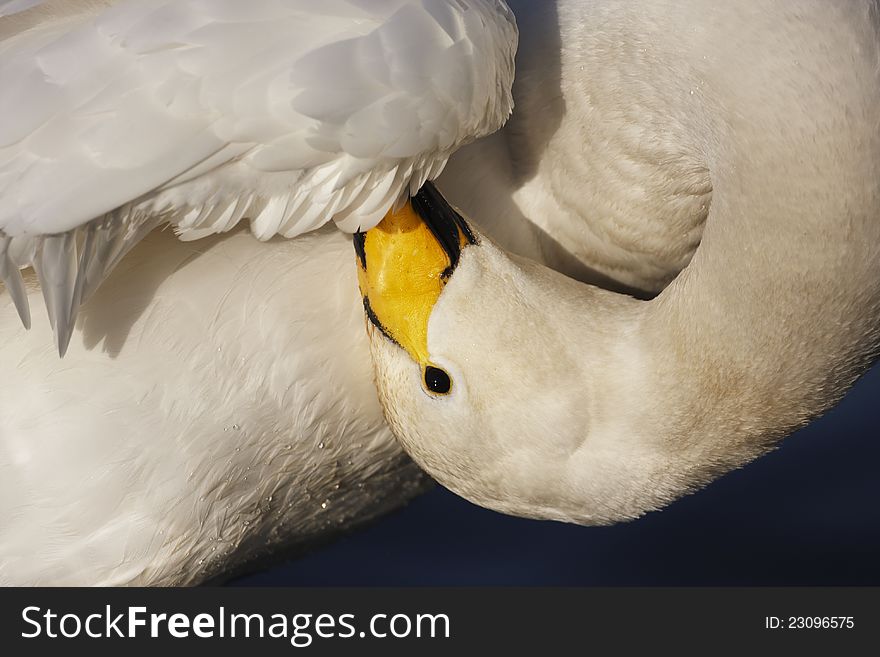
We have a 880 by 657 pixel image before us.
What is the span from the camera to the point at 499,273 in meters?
2.58

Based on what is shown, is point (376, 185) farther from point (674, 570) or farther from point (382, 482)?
point (674, 570)

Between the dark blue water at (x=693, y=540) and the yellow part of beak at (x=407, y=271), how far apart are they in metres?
1.68

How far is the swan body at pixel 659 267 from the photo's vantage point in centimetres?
219

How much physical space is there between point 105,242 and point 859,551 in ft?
8.80

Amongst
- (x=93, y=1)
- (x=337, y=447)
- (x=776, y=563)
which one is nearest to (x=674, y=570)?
(x=776, y=563)

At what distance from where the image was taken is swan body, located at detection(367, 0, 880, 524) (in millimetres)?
2186

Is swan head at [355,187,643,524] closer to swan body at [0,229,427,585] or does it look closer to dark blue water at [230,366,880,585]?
swan body at [0,229,427,585]

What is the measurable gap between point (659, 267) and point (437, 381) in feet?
2.03

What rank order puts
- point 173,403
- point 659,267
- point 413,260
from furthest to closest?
1. point 659,267
2. point 173,403
3. point 413,260

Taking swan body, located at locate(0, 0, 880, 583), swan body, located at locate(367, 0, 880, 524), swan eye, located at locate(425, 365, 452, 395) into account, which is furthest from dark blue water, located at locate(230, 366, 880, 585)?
swan eye, located at locate(425, 365, 452, 395)

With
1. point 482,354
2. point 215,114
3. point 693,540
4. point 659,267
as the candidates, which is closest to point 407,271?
point 482,354

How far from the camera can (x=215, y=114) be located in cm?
219

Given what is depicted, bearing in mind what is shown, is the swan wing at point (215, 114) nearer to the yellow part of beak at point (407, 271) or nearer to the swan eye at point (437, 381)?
the yellow part of beak at point (407, 271)

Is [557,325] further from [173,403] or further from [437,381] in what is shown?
[173,403]
